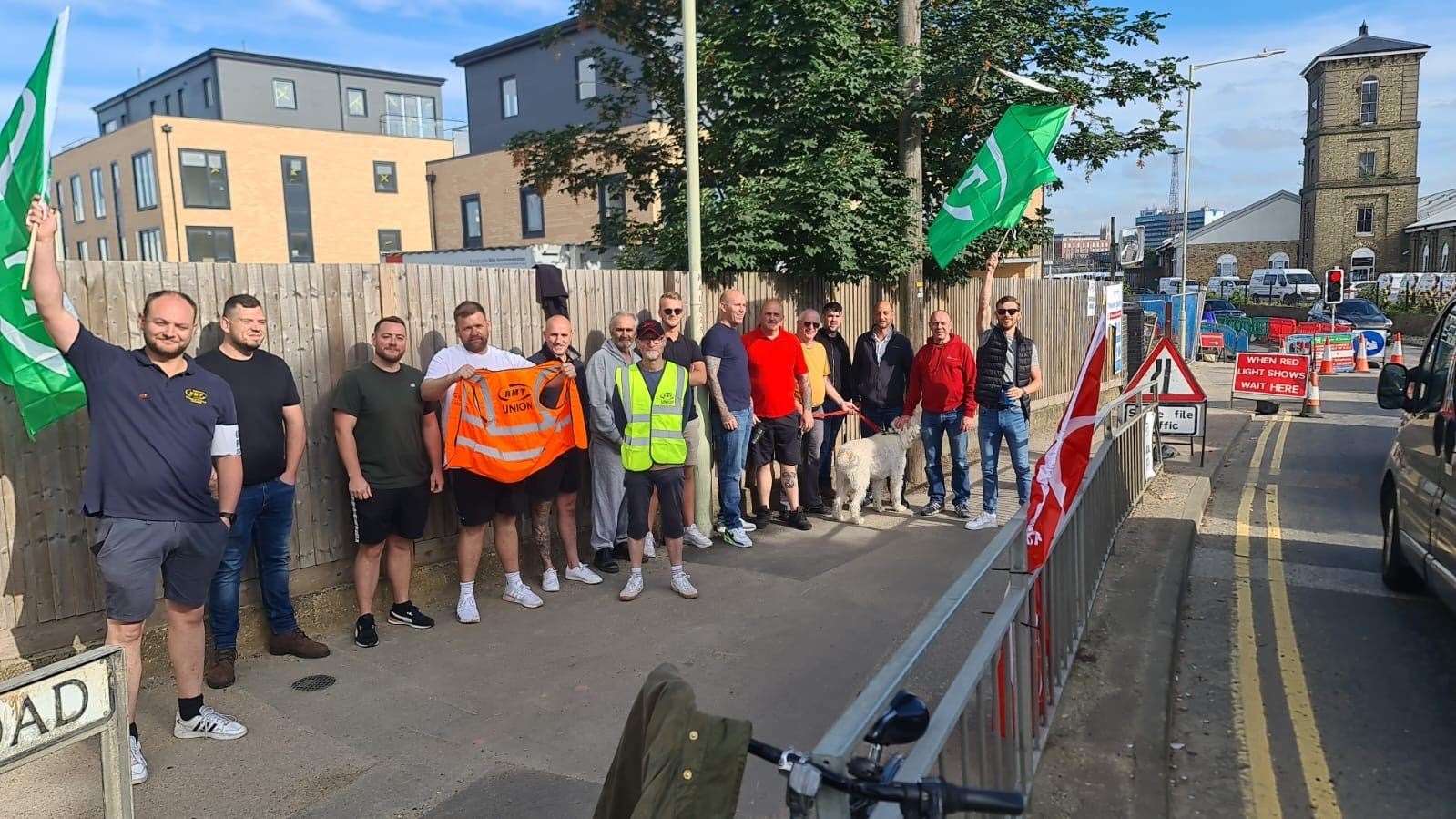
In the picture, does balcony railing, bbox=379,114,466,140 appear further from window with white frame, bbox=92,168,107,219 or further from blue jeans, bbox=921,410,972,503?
blue jeans, bbox=921,410,972,503

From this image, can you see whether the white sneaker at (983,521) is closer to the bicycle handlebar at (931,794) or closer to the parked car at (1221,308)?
the bicycle handlebar at (931,794)

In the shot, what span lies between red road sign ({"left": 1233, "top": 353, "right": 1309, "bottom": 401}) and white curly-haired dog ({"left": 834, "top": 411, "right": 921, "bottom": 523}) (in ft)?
33.9

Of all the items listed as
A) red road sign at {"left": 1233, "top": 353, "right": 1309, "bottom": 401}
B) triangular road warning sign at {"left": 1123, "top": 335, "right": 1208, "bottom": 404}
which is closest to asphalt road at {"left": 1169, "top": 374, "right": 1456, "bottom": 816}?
triangular road warning sign at {"left": 1123, "top": 335, "right": 1208, "bottom": 404}

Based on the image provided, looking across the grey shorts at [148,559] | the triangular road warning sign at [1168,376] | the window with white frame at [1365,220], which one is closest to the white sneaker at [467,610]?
the grey shorts at [148,559]

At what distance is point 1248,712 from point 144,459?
5.44 meters

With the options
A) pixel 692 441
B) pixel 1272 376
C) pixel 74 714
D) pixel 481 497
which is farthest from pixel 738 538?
pixel 1272 376

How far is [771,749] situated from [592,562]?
5678mm

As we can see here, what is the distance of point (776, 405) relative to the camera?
8.45 meters

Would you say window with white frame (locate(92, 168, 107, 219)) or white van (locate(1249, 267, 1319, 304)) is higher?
window with white frame (locate(92, 168, 107, 219))

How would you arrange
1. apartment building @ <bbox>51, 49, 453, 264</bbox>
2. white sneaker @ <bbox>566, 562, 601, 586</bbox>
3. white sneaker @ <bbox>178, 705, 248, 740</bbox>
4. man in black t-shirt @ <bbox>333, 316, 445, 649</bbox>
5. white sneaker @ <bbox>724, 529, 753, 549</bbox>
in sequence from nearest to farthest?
white sneaker @ <bbox>178, 705, 248, 740</bbox> → man in black t-shirt @ <bbox>333, 316, 445, 649</bbox> → white sneaker @ <bbox>566, 562, 601, 586</bbox> → white sneaker @ <bbox>724, 529, 753, 549</bbox> → apartment building @ <bbox>51, 49, 453, 264</bbox>

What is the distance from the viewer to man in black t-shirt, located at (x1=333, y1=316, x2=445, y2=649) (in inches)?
230

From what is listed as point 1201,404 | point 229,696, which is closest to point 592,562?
point 229,696

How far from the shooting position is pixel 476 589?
700cm

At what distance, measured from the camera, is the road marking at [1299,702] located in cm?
438
